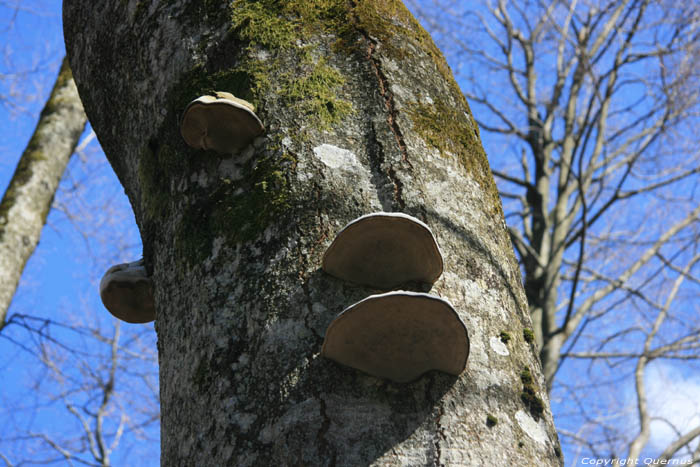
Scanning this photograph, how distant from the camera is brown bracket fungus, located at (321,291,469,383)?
1.56 metres

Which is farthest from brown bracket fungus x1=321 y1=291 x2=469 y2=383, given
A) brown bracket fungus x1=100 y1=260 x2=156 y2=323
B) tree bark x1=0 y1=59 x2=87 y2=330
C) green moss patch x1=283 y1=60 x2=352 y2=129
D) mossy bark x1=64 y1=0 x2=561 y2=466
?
tree bark x1=0 y1=59 x2=87 y2=330

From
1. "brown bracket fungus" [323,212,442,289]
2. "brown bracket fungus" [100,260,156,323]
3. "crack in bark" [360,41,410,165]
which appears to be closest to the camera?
"brown bracket fungus" [323,212,442,289]

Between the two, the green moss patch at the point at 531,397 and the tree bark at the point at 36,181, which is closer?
the green moss patch at the point at 531,397

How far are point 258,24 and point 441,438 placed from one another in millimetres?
1457

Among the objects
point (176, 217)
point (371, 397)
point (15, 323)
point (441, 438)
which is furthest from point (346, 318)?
point (15, 323)

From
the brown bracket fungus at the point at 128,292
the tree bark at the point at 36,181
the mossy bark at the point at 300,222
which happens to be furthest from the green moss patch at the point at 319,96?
the tree bark at the point at 36,181

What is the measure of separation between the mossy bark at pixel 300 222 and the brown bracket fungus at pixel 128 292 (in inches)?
7.6

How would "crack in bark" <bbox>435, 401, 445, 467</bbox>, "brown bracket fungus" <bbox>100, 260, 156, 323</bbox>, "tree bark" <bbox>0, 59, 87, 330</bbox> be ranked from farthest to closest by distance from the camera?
1. "tree bark" <bbox>0, 59, 87, 330</bbox>
2. "brown bracket fungus" <bbox>100, 260, 156, 323</bbox>
3. "crack in bark" <bbox>435, 401, 445, 467</bbox>

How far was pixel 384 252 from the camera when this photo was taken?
5.65 ft

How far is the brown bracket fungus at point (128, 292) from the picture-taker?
2.41 m

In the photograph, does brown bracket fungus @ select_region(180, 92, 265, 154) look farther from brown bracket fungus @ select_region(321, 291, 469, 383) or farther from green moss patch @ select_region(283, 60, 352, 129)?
brown bracket fungus @ select_region(321, 291, 469, 383)

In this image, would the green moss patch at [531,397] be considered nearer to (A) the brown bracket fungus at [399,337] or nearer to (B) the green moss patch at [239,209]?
(A) the brown bracket fungus at [399,337]

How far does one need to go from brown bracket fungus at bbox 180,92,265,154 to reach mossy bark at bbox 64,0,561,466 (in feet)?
0.13

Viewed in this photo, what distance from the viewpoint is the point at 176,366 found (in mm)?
1875
